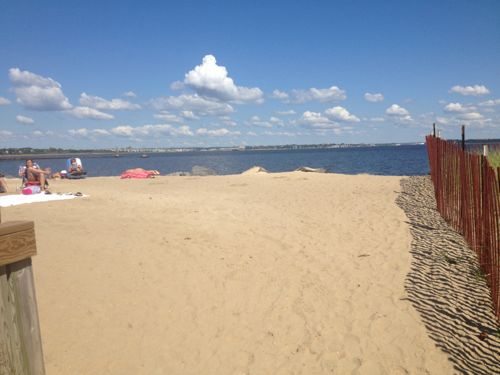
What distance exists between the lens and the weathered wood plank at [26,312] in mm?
1946

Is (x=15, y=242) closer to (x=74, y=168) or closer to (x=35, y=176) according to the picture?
(x=35, y=176)

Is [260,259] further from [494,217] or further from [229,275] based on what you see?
[494,217]

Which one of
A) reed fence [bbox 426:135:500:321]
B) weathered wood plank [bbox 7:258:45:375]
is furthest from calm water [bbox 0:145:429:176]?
weathered wood plank [bbox 7:258:45:375]

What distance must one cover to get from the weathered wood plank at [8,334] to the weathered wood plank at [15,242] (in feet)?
0.21

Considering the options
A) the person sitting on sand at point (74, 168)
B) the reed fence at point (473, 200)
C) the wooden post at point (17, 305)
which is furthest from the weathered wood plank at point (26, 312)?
the person sitting on sand at point (74, 168)

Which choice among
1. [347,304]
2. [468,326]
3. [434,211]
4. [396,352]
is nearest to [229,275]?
[347,304]

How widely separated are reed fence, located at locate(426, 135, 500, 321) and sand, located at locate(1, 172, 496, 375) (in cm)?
94

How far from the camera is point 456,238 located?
22.6 ft

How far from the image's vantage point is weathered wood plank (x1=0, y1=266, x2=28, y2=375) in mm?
1887

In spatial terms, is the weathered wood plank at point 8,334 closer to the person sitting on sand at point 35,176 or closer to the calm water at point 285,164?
the person sitting on sand at point 35,176

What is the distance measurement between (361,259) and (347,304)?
1656 mm

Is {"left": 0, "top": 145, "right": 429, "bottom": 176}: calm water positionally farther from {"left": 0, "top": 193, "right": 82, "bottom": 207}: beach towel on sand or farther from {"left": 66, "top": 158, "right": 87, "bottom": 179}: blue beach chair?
{"left": 0, "top": 193, "right": 82, "bottom": 207}: beach towel on sand

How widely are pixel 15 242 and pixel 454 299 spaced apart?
4.58 m

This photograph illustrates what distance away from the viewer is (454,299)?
4.64m
